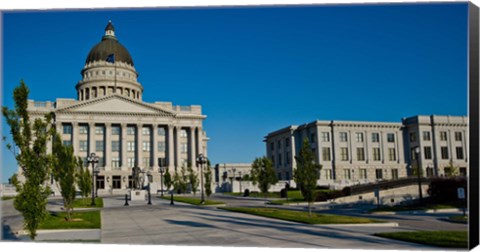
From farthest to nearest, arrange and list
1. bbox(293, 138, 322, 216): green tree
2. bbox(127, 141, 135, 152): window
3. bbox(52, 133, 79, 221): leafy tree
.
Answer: bbox(127, 141, 135, 152): window → bbox(293, 138, 322, 216): green tree → bbox(52, 133, 79, 221): leafy tree

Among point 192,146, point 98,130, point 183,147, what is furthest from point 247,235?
point 183,147

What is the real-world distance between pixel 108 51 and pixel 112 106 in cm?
2706

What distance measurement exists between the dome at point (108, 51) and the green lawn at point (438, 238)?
10445 cm

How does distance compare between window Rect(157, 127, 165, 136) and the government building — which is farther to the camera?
window Rect(157, 127, 165, 136)

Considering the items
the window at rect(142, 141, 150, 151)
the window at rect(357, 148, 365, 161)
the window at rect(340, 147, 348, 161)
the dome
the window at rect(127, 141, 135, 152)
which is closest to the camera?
the window at rect(340, 147, 348, 161)

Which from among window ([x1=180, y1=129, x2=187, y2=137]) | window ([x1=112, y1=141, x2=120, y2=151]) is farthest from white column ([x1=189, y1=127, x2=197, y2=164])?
window ([x1=112, y1=141, x2=120, y2=151])

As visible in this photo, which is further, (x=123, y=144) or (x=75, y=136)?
(x=123, y=144)

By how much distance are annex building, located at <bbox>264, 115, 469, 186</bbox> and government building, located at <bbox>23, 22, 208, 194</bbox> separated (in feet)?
73.6

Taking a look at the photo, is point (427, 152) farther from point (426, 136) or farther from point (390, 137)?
point (390, 137)

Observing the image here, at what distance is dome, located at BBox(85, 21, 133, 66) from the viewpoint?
11394cm

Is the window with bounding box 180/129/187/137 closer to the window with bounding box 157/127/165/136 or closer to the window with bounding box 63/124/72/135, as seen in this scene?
the window with bounding box 157/127/165/136

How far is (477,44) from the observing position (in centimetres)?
1469

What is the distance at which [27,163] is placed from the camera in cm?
1634

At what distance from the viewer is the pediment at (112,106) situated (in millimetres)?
91088
